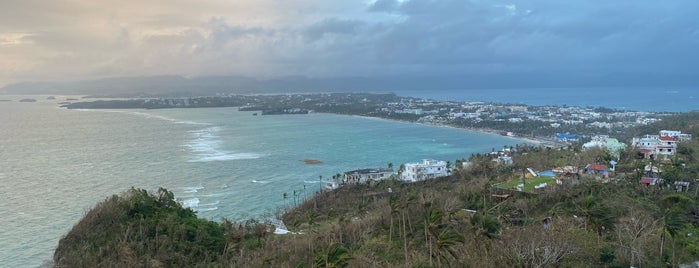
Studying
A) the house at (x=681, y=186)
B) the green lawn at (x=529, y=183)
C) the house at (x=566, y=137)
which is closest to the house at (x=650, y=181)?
the house at (x=681, y=186)

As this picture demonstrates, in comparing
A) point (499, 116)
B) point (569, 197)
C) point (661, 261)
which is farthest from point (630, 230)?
point (499, 116)

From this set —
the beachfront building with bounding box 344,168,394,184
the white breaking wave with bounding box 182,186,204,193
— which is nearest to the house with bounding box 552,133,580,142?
the beachfront building with bounding box 344,168,394,184

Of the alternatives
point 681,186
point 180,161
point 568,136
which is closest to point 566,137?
point 568,136

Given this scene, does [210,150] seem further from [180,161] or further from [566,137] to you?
[566,137]

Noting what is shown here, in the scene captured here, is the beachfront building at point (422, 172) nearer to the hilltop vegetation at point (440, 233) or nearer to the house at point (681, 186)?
the hilltop vegetation at point (440, 233)

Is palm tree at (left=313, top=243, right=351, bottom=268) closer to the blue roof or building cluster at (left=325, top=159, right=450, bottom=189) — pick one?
building cluster at (left=325, top=159, right=450, bottom=189)

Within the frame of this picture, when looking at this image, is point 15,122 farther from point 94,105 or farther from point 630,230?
point 630,230
